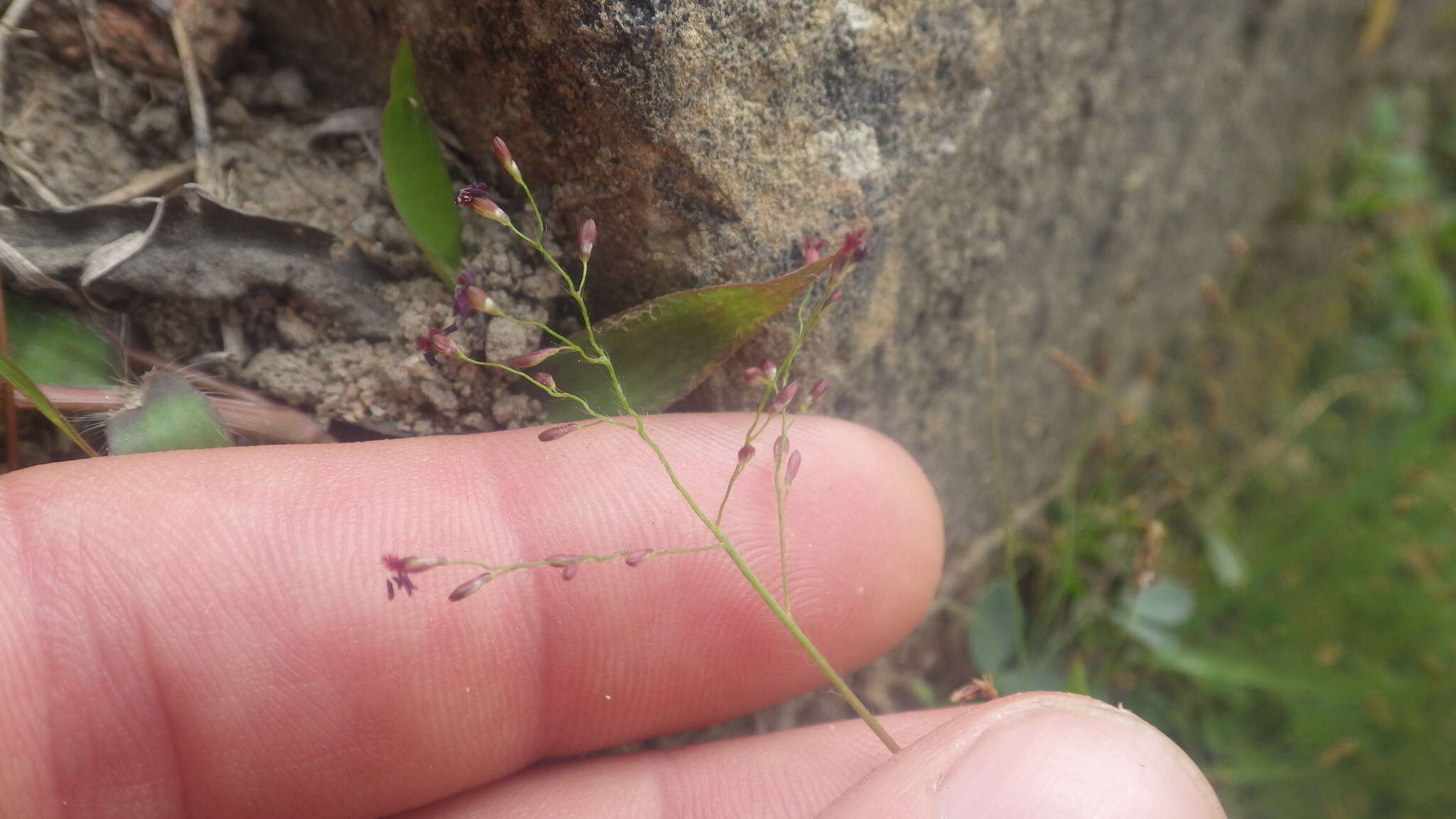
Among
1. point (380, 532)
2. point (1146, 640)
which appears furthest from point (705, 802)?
point (1146, 640)

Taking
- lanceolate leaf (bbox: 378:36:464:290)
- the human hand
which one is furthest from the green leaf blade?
lanceolate leaf (bbox: 378:36:464:290)

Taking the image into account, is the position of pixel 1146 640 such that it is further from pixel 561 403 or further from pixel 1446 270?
pixel 1446 270

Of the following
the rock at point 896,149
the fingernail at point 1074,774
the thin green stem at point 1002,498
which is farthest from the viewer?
the thin green stem at point 1002,498

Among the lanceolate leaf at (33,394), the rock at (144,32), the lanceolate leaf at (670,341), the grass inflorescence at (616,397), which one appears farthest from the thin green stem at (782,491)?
the rock at (144,32)

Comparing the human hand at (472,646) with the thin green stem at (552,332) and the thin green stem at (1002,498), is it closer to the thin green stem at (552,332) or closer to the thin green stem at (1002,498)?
the thin green stem at (552,332)

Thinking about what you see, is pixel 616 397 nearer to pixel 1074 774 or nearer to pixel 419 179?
pixel 419 179

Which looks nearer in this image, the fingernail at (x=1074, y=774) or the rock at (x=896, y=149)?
the fingernail at (x=1074, y=774)

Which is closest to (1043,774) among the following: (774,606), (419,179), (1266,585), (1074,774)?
(1074,774)
